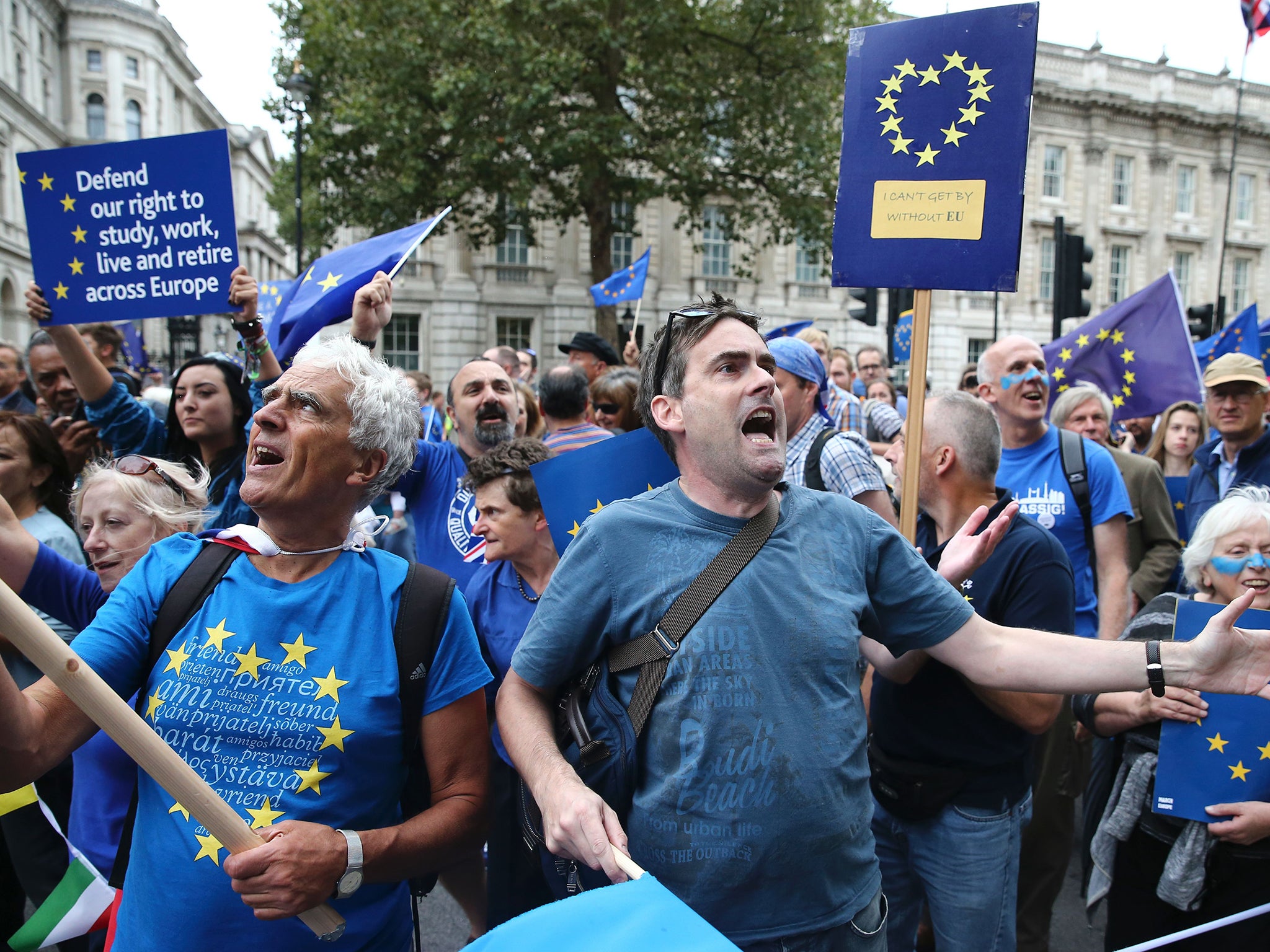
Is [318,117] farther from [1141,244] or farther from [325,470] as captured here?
[1141,244]

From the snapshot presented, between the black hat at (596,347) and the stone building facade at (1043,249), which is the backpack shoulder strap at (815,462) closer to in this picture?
the black hat at (596,347)

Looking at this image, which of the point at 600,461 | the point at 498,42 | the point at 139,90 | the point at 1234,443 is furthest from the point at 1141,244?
the point at 139,90

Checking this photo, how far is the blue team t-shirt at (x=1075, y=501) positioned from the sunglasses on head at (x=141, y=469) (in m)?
3.11

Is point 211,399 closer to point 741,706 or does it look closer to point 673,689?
point 673,689

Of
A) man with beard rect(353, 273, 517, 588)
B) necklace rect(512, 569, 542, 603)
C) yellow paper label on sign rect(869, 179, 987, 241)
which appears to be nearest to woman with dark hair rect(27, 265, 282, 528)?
man with beard rect(353, 273, 517, 588)

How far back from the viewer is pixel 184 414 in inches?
132

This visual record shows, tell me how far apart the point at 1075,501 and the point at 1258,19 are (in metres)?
14.8

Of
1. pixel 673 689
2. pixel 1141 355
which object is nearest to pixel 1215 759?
pixel 673 689

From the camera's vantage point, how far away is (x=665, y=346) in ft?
6.39

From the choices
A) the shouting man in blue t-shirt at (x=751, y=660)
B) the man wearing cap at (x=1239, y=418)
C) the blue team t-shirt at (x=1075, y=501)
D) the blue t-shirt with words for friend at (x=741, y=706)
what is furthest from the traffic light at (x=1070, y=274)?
the blue t-shirt with words for friend at (x=741, y=706)

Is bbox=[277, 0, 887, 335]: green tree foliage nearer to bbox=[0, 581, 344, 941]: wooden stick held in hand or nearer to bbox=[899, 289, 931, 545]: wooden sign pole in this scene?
bbox=[899, 289, 931, 545]: wooden sign pole

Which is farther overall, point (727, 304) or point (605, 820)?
point (727, 304)

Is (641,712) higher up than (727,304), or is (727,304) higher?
(727,304)

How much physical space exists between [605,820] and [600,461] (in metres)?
1.31
